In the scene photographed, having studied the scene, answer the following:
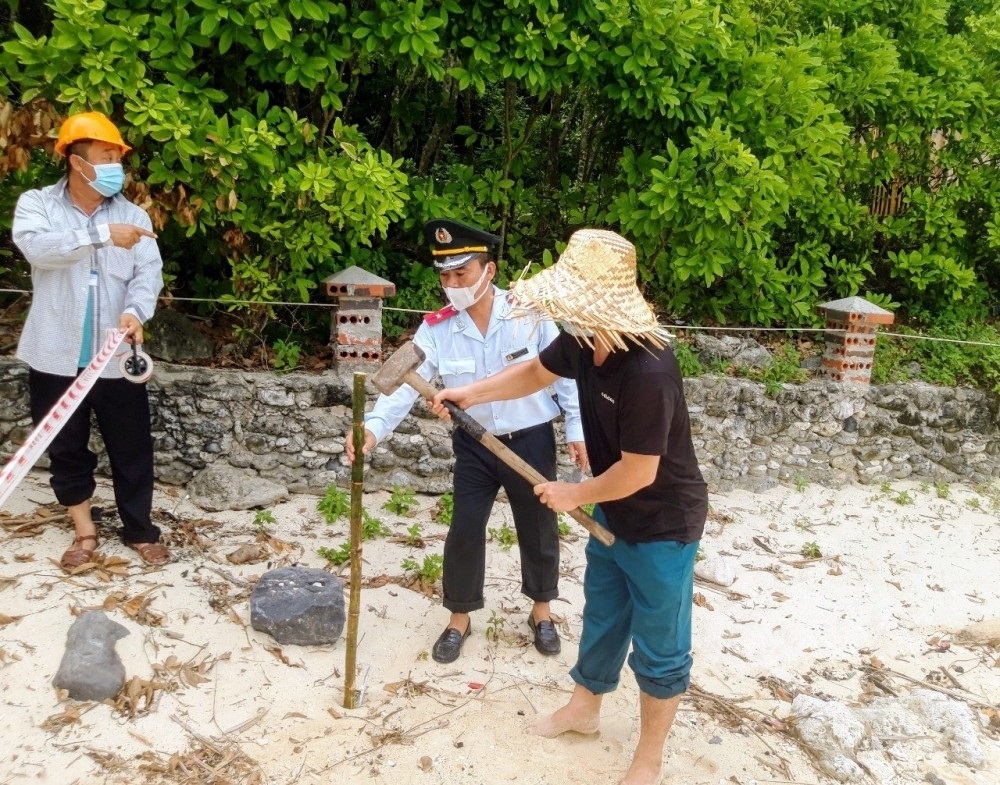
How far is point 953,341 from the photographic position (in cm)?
677

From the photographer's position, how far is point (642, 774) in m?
2.93

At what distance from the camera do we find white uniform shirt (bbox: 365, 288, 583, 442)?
11.5 ft

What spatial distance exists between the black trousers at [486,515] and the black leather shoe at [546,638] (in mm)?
241

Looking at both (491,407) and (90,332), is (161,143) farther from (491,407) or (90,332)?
(491,407)

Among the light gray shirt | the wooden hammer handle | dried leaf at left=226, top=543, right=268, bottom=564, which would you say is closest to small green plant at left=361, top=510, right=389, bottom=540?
dried leaf at left=226, top=543, right=268, bottom=564

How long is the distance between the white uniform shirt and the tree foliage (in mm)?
1472

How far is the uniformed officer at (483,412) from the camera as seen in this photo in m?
3.46

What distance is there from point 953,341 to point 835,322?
48.0 inches

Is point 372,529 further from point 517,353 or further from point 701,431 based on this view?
point 701,431

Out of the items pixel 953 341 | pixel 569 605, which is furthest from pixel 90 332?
pixel 953 341

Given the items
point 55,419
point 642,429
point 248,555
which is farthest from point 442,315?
point 248,555

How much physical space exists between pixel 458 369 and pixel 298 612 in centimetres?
135

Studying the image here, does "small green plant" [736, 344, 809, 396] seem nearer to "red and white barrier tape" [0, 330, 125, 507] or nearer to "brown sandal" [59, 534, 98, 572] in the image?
"red and white barrier tape" [0, 330, 125, 507]

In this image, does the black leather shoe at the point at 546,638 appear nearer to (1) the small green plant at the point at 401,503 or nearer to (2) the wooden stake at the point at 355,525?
(2) the wooden stake at the point at 355,525
